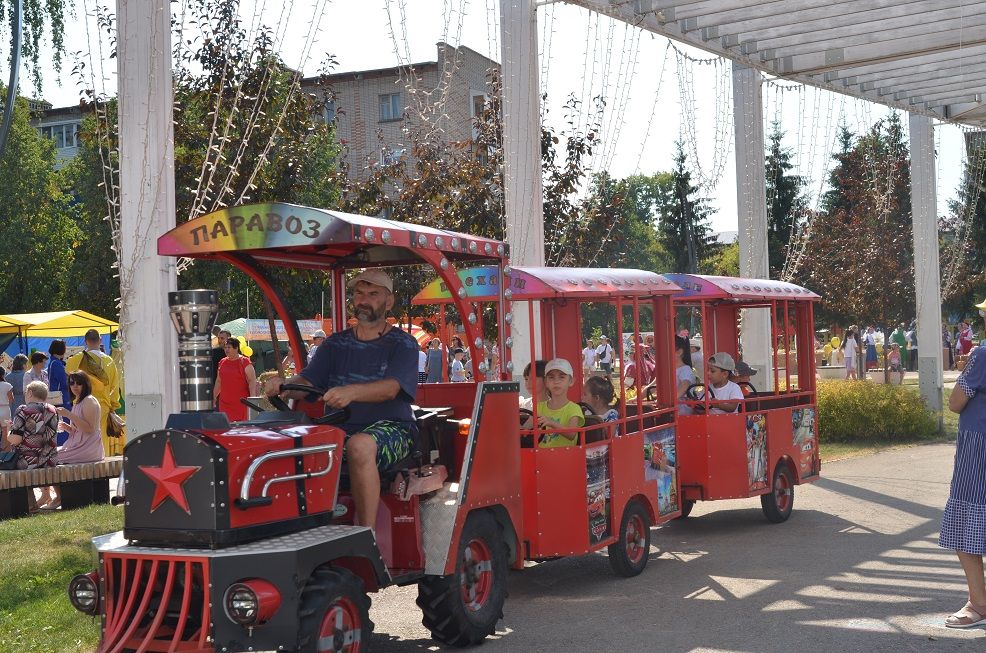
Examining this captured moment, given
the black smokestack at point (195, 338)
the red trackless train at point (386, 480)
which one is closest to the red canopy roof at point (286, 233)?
the red trackless train at point (386, 480)

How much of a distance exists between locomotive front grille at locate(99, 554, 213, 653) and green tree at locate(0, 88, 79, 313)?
38790 millimetres

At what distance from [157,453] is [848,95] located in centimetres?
1466

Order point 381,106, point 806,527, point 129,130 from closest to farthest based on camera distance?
point 129,130
point 806,527
point 381,106

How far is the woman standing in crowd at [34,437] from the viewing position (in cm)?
1250

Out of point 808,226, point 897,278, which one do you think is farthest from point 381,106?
point 808,226

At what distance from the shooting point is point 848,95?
17.8 m

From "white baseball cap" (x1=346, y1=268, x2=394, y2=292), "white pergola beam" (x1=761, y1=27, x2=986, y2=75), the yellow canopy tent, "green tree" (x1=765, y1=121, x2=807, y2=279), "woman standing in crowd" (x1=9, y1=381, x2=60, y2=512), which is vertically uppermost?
"green tree" (x1=765, y1=121, x2=807, y2=279)

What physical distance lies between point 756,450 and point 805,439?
1357 millimetres

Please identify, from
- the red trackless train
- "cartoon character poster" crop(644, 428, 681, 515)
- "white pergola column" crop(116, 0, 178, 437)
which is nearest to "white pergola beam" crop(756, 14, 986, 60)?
the red trackless train

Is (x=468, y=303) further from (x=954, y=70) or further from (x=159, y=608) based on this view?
(x=954, y=70)

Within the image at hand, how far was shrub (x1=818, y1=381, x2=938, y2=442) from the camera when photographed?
18.4 meters

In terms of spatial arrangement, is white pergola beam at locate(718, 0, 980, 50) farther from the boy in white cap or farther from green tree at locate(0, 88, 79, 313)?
green tree at locate(0, 88, 79, 313)

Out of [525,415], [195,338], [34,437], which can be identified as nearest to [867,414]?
[525,415]

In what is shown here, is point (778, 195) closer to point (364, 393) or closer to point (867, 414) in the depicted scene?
point (867, 414)
